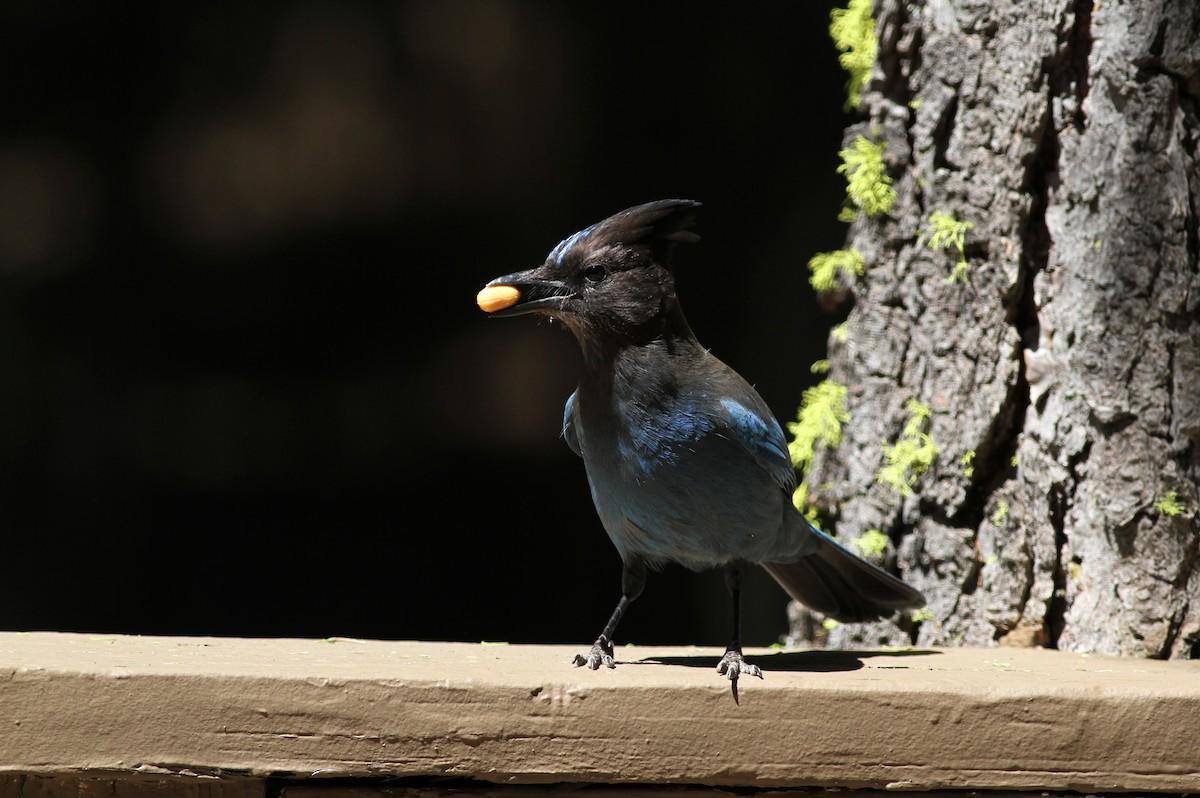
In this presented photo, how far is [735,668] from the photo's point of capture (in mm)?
1791

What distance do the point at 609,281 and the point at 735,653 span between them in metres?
0.67

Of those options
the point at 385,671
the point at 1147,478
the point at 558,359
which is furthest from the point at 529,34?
the point at 385,671

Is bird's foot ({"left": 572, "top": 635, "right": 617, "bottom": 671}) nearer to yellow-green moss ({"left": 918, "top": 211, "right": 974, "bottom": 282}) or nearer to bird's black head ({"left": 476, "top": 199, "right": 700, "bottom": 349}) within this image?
bird's black head ({"left": 476, "top": 199, "right": 700, "bottom": 349})

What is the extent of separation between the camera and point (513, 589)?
4000 millimetres

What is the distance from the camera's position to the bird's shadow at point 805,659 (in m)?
1.99

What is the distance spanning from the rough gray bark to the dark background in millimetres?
1140

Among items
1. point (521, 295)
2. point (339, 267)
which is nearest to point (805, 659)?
point (521, 295)

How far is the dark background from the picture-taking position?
12.0 feet

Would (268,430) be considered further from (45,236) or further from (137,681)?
(137,681)

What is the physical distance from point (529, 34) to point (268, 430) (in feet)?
4.98

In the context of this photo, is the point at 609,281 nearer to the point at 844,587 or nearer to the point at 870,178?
the point at 844,587

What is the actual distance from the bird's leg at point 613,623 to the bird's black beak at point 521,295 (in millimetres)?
513

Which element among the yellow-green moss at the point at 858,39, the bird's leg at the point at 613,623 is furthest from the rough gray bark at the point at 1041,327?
the bird's leg at the point at 613,623

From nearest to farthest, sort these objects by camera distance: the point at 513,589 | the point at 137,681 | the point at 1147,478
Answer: the point at 137,681, the point at 1147,478, the point at 513,589
